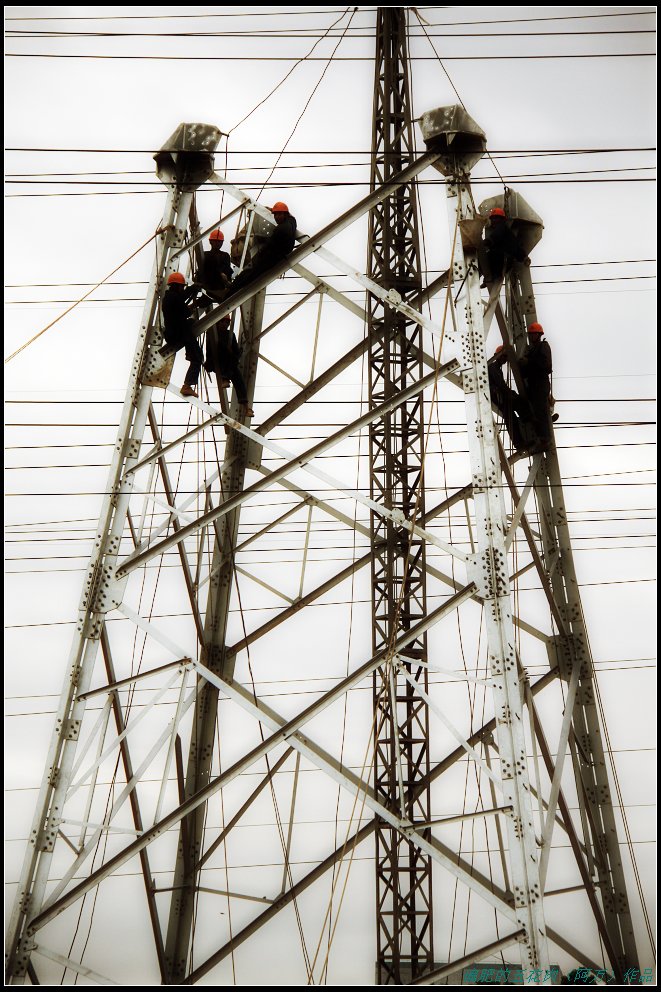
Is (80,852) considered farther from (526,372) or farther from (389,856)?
(526,372)

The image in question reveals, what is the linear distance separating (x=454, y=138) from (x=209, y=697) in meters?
7.39

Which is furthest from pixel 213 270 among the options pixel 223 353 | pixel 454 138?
pixel 454 138

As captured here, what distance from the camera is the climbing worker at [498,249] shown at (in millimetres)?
11250

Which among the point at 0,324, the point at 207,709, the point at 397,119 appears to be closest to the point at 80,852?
the point at 207,709

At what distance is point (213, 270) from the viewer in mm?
11383

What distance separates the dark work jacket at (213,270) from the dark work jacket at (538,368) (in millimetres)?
4064

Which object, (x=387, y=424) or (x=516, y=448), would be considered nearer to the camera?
(x=516, y=448)

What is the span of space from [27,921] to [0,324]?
6.49 meters

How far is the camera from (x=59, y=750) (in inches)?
349

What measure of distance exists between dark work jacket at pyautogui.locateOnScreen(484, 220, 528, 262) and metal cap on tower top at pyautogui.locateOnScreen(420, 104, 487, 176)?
52.5 inches

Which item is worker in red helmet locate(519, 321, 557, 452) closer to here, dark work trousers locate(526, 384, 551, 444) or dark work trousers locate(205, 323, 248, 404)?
dark work trousers locate(526, 384, 551, 444)

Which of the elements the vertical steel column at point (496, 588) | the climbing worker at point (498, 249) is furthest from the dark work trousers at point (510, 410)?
the vertical steel column at point (496, 588)

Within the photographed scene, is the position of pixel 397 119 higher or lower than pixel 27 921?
higher

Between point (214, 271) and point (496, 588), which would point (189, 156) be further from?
point (496, 588)
